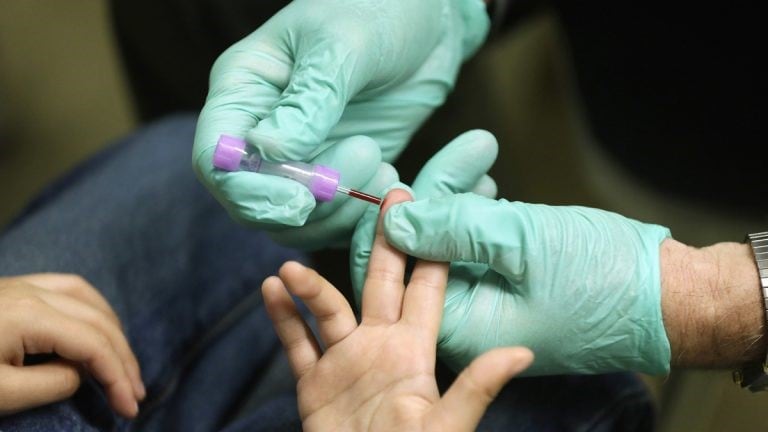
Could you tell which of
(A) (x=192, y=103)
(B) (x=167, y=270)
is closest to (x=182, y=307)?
(B) (x=167, y=270)

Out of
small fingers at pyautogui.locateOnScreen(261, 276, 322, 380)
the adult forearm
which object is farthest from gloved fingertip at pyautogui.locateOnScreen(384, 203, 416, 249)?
the adult forearm

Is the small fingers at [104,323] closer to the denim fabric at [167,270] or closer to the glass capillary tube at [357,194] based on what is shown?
the denim fabric at [167,270]

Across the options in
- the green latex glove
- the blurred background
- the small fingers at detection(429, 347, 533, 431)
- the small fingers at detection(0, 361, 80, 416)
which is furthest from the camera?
the blurred background

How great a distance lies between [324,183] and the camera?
0.78 m

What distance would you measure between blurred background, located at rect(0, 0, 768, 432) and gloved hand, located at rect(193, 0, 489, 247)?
33 centimetres

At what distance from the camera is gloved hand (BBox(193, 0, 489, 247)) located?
76 centimetres

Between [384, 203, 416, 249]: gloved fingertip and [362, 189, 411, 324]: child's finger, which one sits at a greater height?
[384, 203, 416, 249]: gloved fingertip

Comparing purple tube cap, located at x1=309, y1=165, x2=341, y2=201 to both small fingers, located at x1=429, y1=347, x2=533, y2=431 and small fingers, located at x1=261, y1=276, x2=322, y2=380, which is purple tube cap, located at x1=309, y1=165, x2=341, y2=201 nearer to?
small fingers, located at x1=261, y1=276, x2=322, y2=380

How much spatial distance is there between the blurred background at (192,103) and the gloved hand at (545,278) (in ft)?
1.73

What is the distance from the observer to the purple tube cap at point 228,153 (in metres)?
0.75

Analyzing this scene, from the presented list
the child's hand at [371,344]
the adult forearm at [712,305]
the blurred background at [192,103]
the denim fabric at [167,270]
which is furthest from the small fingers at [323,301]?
the blurred background at [192,103]

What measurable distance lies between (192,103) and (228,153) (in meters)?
0.84

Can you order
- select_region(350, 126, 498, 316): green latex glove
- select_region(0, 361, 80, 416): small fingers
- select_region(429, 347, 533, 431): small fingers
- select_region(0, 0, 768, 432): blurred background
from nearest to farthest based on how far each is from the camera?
select_region(429, 347, 533, 431): small fingers, select_region(0, 361, 80, 416): small fingers, select_region(350, 126, 498, 316): green latex glove, select_region(0, 0, 768, 432): blurred background

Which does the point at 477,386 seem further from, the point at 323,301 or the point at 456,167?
the point at 456,167
